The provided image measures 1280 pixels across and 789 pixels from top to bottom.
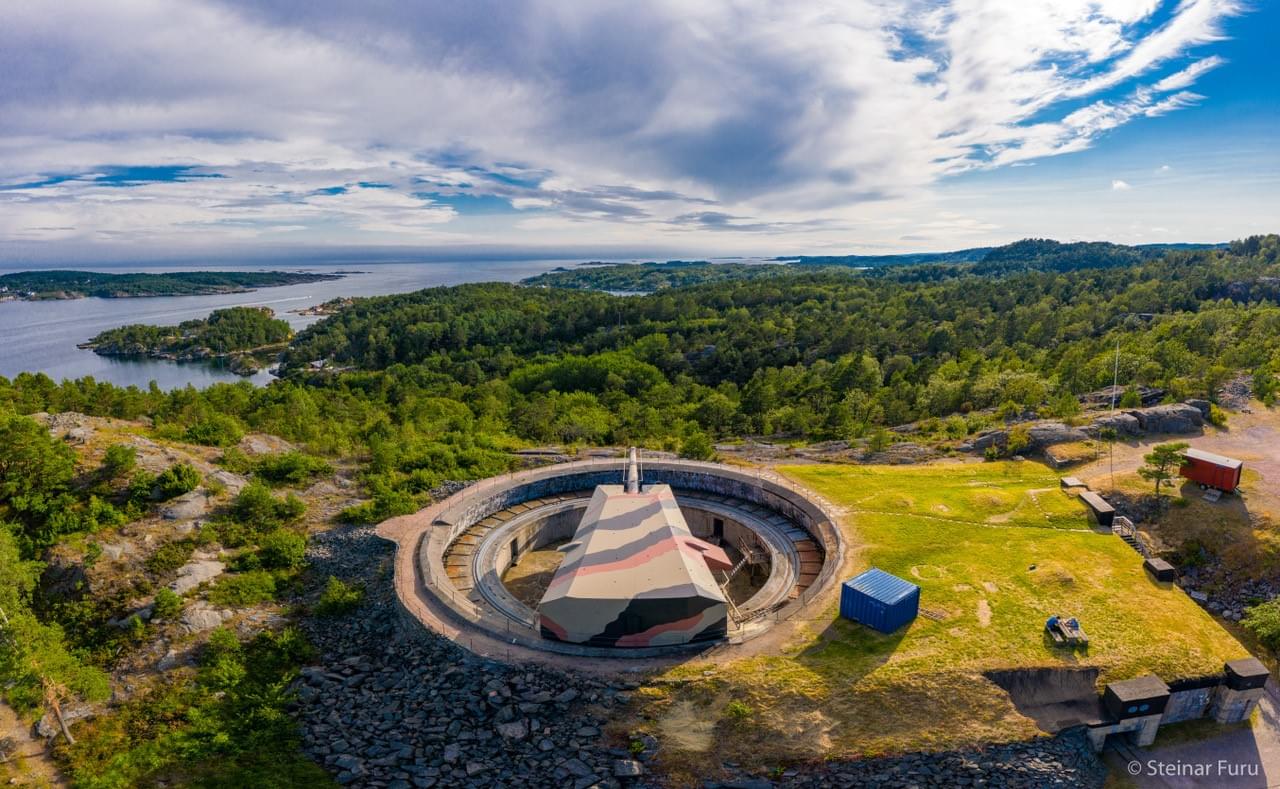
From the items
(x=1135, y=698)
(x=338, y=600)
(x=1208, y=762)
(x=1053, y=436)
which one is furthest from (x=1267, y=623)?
(x=338, y=600)

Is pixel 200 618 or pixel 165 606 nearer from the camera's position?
pixel 165 606

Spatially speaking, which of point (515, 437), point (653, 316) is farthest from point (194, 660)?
point (653, 316)

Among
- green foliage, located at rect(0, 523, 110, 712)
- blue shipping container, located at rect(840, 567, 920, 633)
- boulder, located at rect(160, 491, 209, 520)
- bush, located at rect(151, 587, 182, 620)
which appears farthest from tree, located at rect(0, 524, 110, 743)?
blue shipping container, located at rect(840, 567, 920, 633)

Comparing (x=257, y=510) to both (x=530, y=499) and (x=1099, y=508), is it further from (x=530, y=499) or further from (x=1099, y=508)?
(x=1099, y=508)

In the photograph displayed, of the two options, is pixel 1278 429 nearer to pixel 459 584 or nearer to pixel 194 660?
pixel 459 584

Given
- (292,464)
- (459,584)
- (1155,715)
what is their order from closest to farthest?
(1155,715)
(459,584)
(292,464)

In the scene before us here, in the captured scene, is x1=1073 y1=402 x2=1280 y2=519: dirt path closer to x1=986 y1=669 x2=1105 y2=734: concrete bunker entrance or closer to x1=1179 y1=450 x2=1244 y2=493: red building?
x1=1179 y1=450 x2=1244 y2=493: red building
